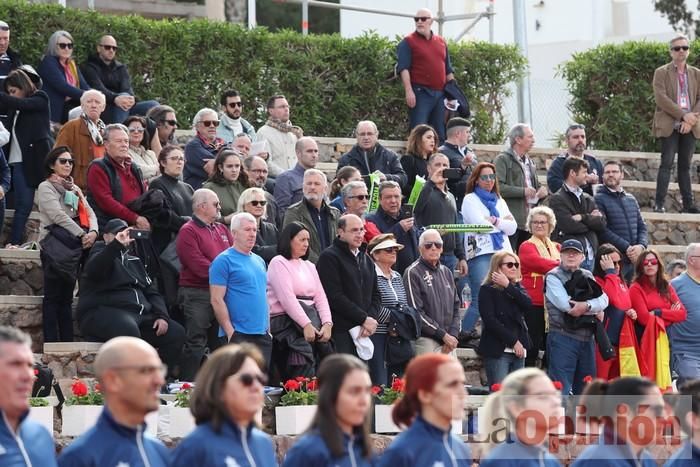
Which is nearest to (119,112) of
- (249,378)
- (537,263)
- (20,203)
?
(20,203)

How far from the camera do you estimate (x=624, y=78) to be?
21.3 metres

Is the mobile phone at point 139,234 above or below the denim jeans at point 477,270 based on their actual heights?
above

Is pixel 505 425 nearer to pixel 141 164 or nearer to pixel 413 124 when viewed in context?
pixel 141 164

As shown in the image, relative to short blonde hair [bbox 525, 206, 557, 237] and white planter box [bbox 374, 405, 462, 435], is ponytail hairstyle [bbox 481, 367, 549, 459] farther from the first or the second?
short blonde hair [bbox 525, 206, 557, 237]

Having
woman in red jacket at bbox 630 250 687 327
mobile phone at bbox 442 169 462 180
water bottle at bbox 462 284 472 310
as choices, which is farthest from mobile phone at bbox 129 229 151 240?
woman in red jacket at bbox 630 250 687 327

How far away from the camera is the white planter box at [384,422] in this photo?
12078mm

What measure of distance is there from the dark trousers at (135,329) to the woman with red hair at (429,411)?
16.4 ft

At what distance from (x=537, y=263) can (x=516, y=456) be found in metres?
6.88

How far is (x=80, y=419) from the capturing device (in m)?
11.3

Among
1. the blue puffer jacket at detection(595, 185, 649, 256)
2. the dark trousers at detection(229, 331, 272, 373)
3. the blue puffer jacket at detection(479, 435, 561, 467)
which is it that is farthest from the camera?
the blue puffer jacket at detection(595, 185, 649, 256)

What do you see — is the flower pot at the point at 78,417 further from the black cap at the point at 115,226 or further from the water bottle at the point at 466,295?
the water bottle at the point at 466,295

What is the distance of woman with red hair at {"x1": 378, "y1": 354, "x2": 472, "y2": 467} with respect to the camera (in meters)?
7.74

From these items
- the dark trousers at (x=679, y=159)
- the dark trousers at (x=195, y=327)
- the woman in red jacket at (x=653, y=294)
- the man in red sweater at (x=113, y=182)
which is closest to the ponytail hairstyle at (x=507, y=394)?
the dark trousers at (x=195, y=327)

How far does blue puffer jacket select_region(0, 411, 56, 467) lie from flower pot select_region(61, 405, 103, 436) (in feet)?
12.5
